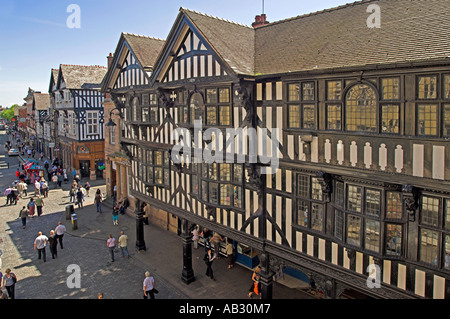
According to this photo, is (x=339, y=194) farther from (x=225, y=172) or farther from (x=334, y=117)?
(x=225, y=172)

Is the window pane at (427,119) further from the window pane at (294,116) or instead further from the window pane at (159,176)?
the window pane at (159,176)

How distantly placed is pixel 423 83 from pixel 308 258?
5.33 m

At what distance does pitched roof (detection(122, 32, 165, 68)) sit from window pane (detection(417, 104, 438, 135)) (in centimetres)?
1160

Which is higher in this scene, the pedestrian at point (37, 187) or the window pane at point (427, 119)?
the window pane at point (427, 119)

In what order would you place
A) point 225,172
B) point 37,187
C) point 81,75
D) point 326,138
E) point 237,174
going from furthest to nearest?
1. point 81,75
2. point 37,187
3. point 225,172
4. point 237,174
5. point 326,138

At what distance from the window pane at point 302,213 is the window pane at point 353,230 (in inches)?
53.8

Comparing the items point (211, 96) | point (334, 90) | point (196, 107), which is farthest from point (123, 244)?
point (334, 90)

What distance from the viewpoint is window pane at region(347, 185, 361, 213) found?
27.5 ft

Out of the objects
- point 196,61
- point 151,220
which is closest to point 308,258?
point 196,61

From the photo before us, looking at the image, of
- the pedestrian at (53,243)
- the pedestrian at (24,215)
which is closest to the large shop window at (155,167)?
the pedestrian at (53,243)

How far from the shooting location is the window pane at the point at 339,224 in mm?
8750

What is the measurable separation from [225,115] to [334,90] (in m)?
4.09

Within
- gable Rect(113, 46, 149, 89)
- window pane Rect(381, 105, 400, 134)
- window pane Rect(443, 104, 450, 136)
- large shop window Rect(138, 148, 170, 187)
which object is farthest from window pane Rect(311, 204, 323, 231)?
gable Rect(113, 46, 149, 89)

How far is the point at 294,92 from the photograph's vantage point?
9523 millimetres
